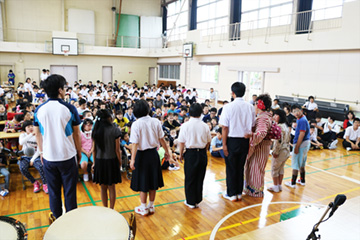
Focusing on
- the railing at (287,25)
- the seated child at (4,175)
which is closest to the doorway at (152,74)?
the railing at (287,25)

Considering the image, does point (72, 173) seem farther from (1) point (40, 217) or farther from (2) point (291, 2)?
(2) point (291, 2)

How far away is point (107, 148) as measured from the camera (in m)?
3.71

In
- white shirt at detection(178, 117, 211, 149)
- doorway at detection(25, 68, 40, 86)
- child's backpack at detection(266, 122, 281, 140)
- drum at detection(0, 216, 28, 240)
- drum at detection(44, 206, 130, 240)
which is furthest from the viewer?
doorway at detection(25, 68, 40, 86)

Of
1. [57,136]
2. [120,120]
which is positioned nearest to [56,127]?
[57,136]

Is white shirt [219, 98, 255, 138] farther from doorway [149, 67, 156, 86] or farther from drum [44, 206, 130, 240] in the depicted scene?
doorway [149, 67, 156, 86]

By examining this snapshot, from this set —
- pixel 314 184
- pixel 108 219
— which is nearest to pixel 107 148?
pixel 108 219

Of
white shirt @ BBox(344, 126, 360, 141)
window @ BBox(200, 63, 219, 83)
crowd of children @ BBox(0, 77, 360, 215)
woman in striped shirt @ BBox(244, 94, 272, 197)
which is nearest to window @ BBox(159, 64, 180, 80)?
window @ BBox(200, 63, 219, 83)

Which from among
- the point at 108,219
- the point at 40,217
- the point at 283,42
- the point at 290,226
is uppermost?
Result: the point at 283,42

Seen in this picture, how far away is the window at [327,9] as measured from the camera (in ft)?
37.4

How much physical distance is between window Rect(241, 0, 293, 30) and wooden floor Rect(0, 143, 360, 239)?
9.57 m

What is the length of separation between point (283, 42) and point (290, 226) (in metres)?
A: 10.8

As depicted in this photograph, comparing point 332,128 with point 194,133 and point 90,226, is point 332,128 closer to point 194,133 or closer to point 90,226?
point 194,133

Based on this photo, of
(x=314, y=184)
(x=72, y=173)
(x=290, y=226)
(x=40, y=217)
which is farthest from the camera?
(x=314, y=184)

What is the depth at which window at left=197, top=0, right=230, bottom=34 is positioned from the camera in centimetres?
1714
